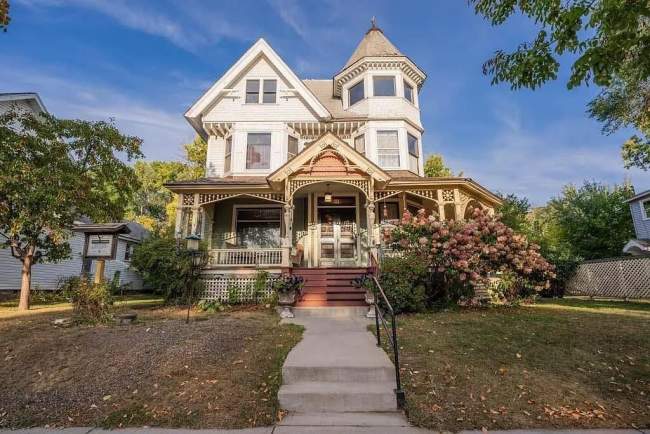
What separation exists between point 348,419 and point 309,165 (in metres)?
8.45

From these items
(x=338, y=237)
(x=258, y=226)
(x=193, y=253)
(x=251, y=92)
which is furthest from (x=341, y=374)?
(x=251, y=92)

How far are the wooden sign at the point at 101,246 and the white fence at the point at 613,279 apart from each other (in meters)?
18.8

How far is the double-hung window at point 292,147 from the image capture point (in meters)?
14.1

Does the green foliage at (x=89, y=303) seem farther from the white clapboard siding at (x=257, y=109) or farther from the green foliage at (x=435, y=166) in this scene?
the green foliage at (x=435, y=166)

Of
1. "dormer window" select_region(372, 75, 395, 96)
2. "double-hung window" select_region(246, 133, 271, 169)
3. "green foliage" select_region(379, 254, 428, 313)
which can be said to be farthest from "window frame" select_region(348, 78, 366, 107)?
"green foliage" select_region(379, 254, 428, 313)

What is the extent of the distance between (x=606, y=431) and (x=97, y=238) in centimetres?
1014

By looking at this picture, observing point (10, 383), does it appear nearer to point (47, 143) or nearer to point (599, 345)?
point (599, 345)

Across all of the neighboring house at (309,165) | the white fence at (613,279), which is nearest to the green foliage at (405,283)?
the neighboring house at (309,165)

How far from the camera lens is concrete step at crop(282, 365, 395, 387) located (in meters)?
4.33

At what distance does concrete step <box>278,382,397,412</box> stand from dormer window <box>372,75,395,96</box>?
13604mm

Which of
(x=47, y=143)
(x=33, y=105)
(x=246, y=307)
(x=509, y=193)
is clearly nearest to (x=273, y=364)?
(x=246, y=307)

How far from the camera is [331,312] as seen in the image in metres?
8.73

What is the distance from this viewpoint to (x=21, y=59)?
9.90 m

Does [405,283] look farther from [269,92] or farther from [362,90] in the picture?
[269,92]
